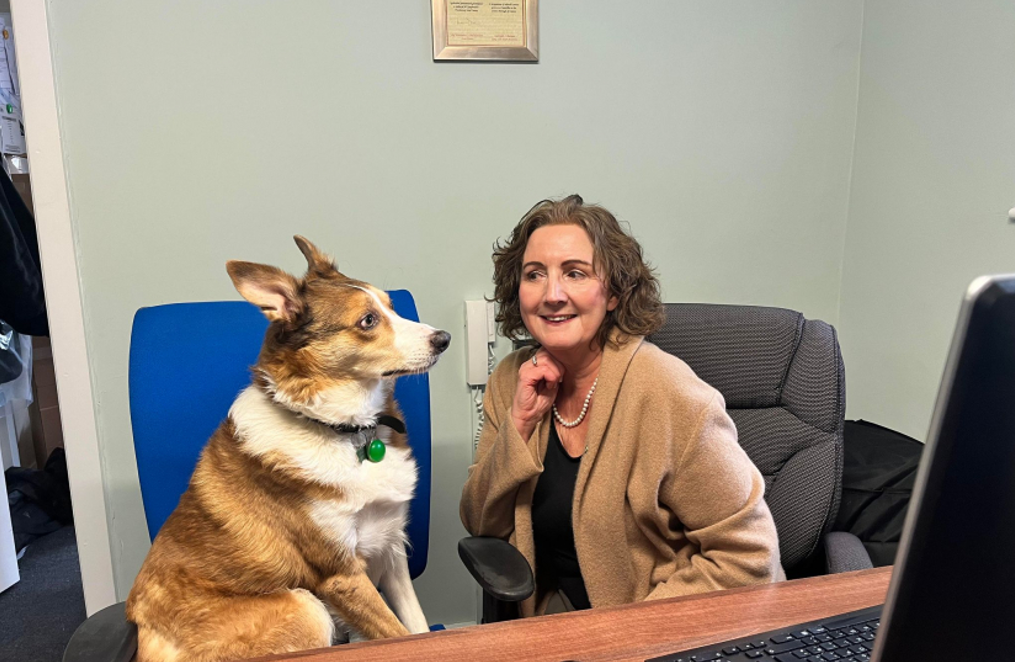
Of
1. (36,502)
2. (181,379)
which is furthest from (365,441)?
(36,502)

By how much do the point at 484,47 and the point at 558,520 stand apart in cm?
131

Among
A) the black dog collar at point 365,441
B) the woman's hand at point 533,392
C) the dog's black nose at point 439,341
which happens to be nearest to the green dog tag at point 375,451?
the black dog collar at point 365,441

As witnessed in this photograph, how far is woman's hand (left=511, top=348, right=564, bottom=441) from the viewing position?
1.36 meters

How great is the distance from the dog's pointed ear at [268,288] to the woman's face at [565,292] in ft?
1.58

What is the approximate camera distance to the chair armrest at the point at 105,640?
0.88 m

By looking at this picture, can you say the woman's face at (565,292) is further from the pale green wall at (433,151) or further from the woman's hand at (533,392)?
the pale green wall at (433,151)

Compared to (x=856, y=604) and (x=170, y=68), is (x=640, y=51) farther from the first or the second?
(x=856, y=604)

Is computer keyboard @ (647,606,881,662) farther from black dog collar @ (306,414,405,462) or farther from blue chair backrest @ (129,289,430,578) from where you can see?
blue chair backrest @ (129,289,430,578)

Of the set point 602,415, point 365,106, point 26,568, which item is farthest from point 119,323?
point 26,568

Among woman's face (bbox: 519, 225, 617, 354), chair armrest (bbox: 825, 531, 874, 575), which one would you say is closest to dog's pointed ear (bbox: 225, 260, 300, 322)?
woman's face (bbox: 519, 225, 617, 354)

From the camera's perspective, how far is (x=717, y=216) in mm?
2035

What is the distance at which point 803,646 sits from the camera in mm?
717

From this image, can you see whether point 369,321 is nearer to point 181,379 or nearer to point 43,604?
point 181,379

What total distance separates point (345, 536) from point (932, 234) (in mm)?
1743
